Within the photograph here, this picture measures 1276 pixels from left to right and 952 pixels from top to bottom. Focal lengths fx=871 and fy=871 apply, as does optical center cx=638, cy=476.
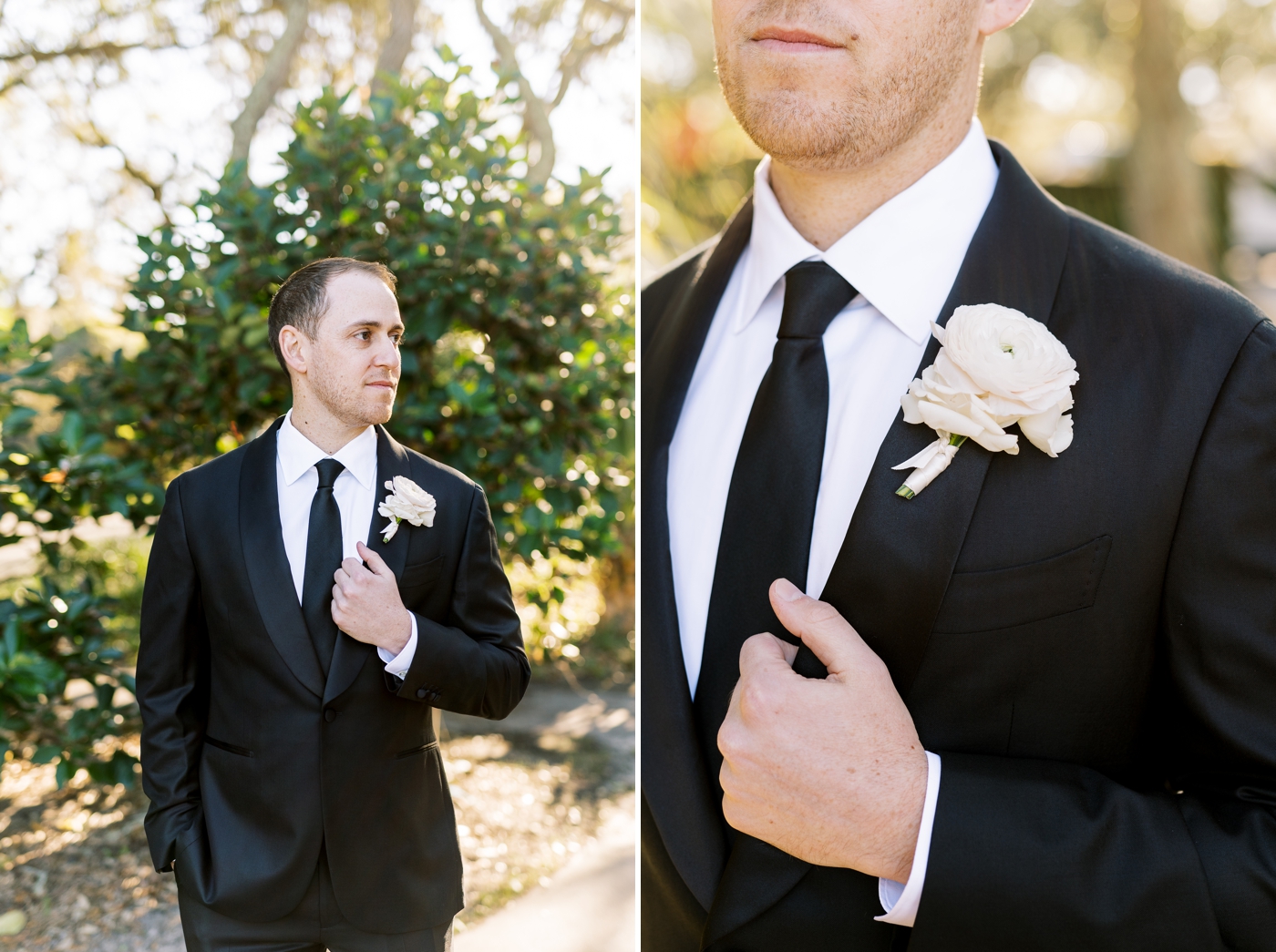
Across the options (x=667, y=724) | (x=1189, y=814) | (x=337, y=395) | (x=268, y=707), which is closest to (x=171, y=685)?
(x=268, y=707)

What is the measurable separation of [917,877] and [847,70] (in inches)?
44.8

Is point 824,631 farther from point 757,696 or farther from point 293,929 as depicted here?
point 293,929

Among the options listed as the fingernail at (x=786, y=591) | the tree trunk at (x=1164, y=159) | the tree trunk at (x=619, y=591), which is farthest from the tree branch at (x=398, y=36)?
the tree trunk at (x=1164, y=159)

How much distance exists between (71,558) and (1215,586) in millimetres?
2122

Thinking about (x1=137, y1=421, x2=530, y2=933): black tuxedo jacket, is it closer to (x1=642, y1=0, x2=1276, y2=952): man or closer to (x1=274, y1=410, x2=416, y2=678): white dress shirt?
(x1=274, y1=410, x2=416, y2=678): white dress shirt

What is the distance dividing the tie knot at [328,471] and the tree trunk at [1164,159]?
28.1 feet

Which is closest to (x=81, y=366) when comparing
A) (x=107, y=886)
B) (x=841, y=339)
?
(x=107, y=886)

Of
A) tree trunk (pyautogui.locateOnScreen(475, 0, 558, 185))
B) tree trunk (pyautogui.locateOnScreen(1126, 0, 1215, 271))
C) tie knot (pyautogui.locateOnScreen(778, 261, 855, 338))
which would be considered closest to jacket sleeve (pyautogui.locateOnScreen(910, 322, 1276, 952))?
tie knot (pyautogui.locateOnScreen(778, 261, 855, 338))

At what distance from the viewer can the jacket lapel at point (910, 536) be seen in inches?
46.0

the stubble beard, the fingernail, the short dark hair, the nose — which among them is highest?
the short dark hair

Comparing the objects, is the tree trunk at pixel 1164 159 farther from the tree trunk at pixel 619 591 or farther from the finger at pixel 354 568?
the finger at pixel 354 568

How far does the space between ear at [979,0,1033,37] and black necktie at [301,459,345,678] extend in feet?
4.02

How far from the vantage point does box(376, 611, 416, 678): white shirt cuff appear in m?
1.32

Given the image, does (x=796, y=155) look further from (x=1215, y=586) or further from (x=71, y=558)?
(x=71, y=558)
